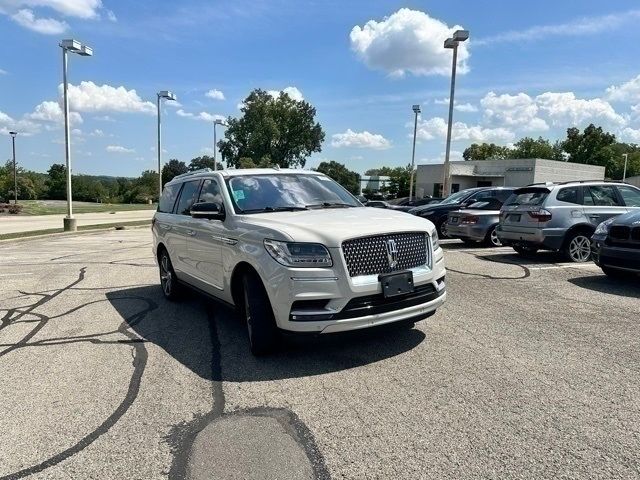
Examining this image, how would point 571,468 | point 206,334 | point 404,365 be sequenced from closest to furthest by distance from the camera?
point 571,468
point 404,365
point 206,334

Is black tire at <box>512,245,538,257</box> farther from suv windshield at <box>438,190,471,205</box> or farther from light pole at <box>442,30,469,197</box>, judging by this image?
light pole at <box>442,30,469,197</box>

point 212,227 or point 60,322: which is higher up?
point 212,227

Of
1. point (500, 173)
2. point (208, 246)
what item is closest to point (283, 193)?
point (208, 246)

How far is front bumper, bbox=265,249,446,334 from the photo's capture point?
4082mm

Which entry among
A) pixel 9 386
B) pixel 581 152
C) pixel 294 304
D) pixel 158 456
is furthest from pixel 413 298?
pixel 581 152

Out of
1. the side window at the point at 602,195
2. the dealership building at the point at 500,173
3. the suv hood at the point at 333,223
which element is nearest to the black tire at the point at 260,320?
the suv hood at the point at 333,223

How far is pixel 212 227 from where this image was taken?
18.1 feet

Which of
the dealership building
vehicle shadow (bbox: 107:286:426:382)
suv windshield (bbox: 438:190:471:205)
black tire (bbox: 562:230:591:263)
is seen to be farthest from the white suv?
the dealership building

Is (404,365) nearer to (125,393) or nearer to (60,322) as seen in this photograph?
(125,393)

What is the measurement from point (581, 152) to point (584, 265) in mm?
101224

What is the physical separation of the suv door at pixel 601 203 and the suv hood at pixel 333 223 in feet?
21.4

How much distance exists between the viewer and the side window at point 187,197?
6.49m

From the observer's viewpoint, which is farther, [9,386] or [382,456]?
[9,386]

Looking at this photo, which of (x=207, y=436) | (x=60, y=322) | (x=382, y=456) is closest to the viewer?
(x=382, y=456)
